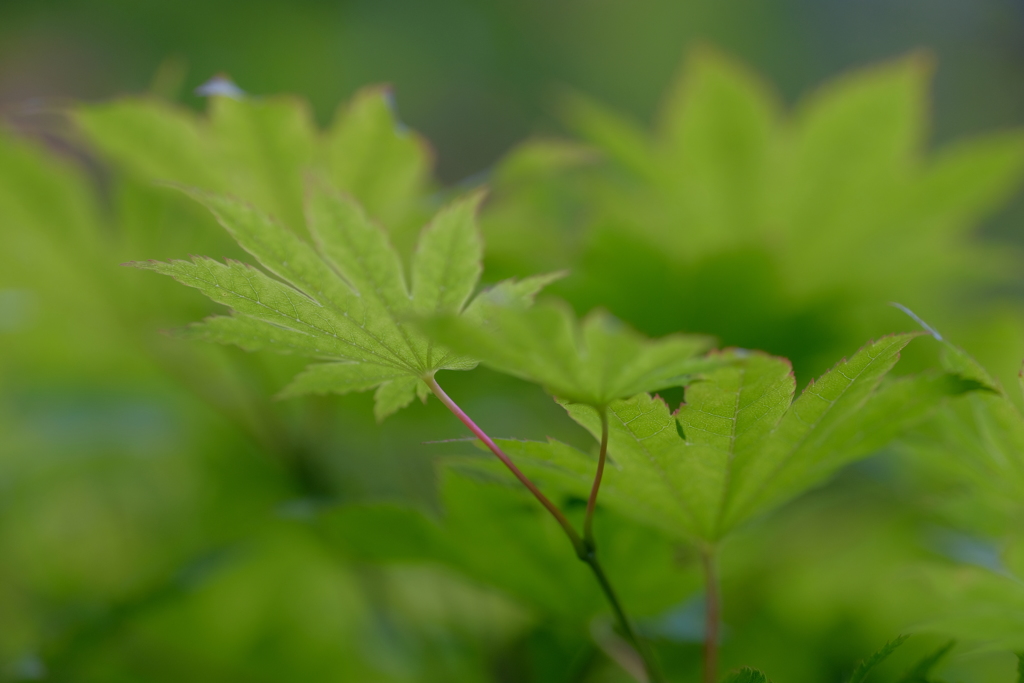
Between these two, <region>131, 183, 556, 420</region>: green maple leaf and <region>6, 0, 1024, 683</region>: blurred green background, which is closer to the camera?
<region>131, 183, 556, 420</region>: green maple leaf

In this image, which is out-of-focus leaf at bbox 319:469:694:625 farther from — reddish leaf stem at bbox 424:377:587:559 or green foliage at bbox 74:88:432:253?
green foliage at bbox 74:88:432:253

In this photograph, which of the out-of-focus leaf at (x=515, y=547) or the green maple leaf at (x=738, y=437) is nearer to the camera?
the green maple leaf at (x=738, y=437)

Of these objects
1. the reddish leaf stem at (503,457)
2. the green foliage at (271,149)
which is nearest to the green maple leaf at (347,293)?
the reddish leaf stem at (503,457)

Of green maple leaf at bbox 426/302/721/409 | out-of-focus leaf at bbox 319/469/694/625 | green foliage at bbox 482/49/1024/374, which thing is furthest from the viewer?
green foliage at bbox 482/49/1024/374

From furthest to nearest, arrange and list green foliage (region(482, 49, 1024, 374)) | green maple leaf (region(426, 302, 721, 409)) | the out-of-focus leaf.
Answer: green foliage (region(482, 49, 1024, 374)) < the out-of-focus leaf < green maple leaf (region(426, 302, 721, 409))

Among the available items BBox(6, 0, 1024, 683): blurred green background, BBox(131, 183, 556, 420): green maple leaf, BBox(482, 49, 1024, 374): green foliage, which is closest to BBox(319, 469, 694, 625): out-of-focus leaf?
BBox(6, 0, 1024, 683): blurred green background

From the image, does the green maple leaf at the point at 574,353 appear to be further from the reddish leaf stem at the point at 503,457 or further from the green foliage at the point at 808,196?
the green foliage at the point at 808,196
